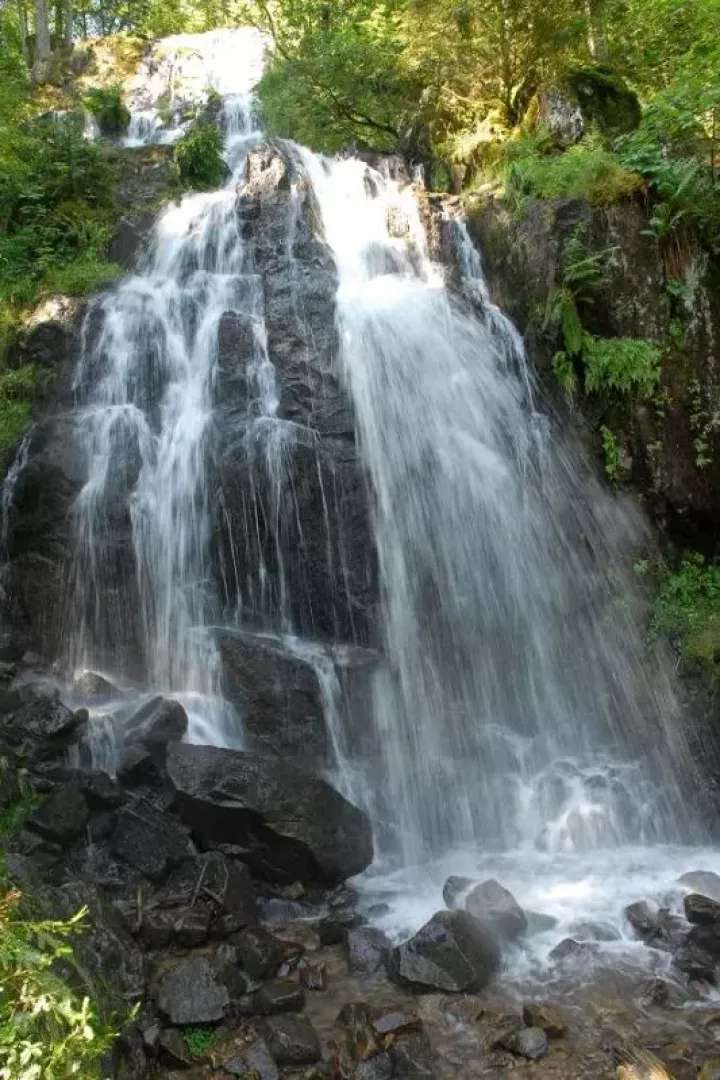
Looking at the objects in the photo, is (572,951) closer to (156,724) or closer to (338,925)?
(338,925)

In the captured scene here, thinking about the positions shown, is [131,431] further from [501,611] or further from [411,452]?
[501,611]

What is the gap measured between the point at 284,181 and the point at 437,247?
10.6 ft

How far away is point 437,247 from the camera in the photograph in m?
13.4

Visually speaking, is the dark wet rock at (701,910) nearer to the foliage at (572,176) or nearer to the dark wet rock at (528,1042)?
the dark wet rock at (528,1042)

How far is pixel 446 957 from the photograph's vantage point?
580 cm

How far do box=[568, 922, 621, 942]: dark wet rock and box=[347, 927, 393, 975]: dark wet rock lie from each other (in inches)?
61.6

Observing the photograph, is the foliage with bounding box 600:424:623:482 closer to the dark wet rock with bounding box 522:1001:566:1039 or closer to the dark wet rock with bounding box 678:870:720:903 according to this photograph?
the dark wet rock with bounding box 678:870:720:903

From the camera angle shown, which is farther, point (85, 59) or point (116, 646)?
point (85, 59)

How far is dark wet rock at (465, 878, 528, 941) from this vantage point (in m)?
6.34

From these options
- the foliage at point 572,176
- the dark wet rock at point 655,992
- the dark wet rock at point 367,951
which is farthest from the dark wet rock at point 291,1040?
the foliage at point 572,176

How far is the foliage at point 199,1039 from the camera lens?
4988mm

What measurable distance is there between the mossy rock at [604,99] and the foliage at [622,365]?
4.71 meters

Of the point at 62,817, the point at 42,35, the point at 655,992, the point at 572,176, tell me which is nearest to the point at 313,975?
the point at 655,992

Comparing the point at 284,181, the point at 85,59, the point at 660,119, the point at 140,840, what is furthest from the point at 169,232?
the point at 85,59
